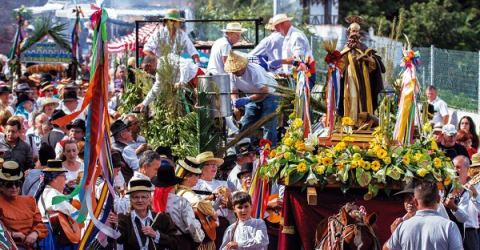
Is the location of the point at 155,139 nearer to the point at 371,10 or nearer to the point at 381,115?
the point at 381,115

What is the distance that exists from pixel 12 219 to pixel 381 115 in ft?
13.9

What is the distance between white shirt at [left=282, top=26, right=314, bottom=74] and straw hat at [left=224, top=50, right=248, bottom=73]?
1151 mm

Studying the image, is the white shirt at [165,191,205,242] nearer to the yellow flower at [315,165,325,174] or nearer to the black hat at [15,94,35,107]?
the yellow flower at [315,165,325,174]

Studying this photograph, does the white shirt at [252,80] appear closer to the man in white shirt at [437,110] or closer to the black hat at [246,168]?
the black hat at [246,168]

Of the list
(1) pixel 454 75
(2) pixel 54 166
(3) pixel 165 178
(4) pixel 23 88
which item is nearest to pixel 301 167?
(3) pixel 165 178

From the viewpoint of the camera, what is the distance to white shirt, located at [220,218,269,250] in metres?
11.3

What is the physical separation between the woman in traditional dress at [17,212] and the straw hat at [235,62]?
17.2 ft

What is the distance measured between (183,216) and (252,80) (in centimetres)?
474

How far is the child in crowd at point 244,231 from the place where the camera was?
444 inches

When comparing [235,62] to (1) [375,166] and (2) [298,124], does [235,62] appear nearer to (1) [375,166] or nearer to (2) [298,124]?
(2) [298,124]

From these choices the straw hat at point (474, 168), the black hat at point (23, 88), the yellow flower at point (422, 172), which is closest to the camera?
the yellow flower at point (422, 172)

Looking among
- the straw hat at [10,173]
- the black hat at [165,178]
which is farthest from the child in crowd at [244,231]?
the straw hat at [10,173]

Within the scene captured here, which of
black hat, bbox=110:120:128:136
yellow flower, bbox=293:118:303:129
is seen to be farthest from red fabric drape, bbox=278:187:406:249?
black hat, bbox=110:120:128:136

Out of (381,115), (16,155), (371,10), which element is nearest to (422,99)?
(381,115)
